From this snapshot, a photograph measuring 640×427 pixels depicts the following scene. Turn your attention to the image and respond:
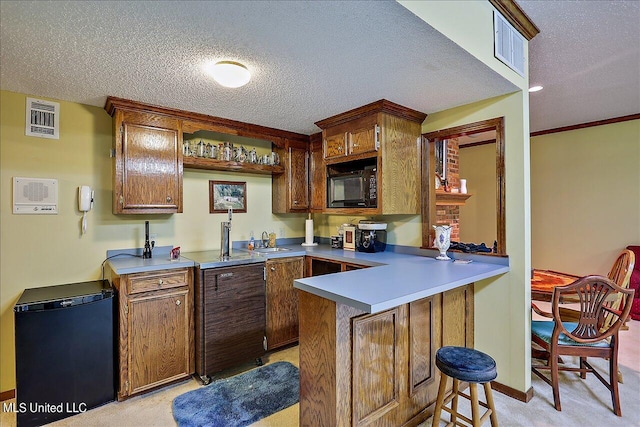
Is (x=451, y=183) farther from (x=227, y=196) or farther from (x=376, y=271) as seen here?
(x=227, y=196)

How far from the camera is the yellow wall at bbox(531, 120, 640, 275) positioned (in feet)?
13.5

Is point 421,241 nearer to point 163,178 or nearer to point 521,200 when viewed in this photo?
point 521,200

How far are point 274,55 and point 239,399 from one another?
235 centimetres

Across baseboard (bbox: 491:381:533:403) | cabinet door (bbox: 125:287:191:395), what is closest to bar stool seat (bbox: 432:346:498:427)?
baseboard (bbox: 491:381:533:403)

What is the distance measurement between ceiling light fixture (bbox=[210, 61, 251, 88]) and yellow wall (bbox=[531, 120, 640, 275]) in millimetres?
4820

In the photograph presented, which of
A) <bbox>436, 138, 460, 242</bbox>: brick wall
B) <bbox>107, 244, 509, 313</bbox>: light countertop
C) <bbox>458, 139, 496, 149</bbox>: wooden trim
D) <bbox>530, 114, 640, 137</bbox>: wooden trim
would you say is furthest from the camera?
<bbox>458, 139, 496, 149</bbox>: wooden trim

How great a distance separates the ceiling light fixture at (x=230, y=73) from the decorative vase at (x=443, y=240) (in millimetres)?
1919

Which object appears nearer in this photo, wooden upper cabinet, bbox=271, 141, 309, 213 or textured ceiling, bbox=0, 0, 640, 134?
textured ceiling, bbox=0, 0, 640, 134

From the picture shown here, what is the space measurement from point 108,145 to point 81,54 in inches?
44.4

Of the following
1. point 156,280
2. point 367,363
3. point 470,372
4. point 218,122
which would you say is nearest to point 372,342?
point 367,363

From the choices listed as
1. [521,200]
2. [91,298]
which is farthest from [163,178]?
[521,200]

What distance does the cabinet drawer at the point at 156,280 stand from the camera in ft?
7.61

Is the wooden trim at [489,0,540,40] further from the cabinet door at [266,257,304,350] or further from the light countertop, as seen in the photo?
the cabinet door at [266,257,304,350]

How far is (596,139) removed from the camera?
4.35m
